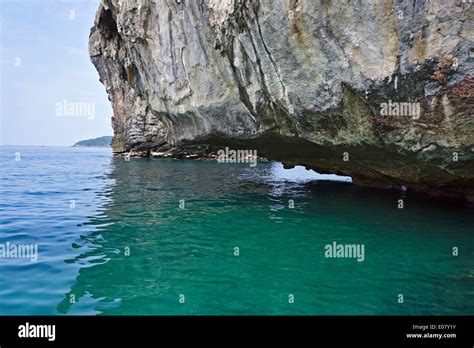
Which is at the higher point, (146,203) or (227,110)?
(227,110)

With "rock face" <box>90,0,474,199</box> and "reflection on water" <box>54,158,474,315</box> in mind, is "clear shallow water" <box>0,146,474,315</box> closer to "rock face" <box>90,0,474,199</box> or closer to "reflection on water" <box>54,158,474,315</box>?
"reflection on water" <box>54,158,474,315</box>

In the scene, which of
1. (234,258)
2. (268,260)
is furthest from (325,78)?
(234,258)

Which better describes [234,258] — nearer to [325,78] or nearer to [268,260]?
[268,260]

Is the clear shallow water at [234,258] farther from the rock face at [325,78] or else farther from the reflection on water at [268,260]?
the rock face at [325,78]

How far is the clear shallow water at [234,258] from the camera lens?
6.77 m

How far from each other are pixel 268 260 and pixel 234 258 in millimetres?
822

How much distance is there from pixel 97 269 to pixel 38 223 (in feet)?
19.6

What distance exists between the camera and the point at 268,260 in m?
9.08

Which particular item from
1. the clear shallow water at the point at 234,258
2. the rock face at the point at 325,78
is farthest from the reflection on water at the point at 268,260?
the rock face at the point at 325,78
